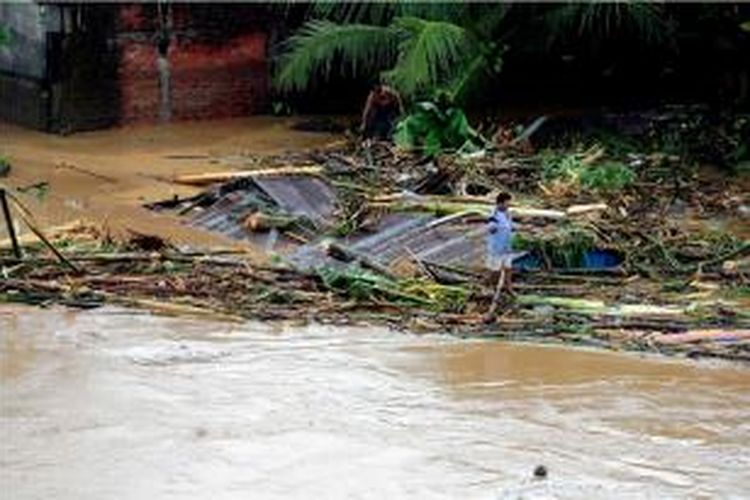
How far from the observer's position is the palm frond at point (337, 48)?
59.5 feet

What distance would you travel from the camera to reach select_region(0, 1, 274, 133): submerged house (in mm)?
19266

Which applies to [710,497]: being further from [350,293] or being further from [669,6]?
[669,6]

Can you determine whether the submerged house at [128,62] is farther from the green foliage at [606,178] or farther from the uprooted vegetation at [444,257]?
the green foliage at [606,178]

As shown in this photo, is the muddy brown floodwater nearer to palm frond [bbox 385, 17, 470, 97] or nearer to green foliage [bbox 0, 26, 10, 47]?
palm frond [bbox 385, 17, 470, 97]

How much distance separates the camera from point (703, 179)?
15617 mm

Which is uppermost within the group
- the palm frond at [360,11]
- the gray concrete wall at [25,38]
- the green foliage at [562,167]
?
the palm frond at [360,11]

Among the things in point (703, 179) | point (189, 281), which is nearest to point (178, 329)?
point (189, 281)

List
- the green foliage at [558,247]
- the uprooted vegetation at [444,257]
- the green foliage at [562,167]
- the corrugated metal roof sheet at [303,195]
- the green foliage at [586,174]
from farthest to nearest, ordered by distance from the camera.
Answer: the green foliage at [562,167]
the green foliage at [586,174]
the corrugated metal roof sheet at [303,195]
the green foliage at [558,247]
the uprooted vegetation at [444,257]

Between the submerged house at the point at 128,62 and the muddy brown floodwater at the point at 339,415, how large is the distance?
10.1 meters

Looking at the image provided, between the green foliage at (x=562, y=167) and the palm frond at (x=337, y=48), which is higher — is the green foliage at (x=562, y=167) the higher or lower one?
the lower one

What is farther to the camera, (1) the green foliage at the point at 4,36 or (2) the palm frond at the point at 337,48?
(2) the palm frond at the point at 337,48

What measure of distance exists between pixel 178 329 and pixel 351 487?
10.8 feet

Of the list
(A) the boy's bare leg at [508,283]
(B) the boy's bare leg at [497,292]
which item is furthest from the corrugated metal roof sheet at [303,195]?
(B) the boy's bare leg at [497,292]

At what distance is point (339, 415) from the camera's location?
7648 millimetres
